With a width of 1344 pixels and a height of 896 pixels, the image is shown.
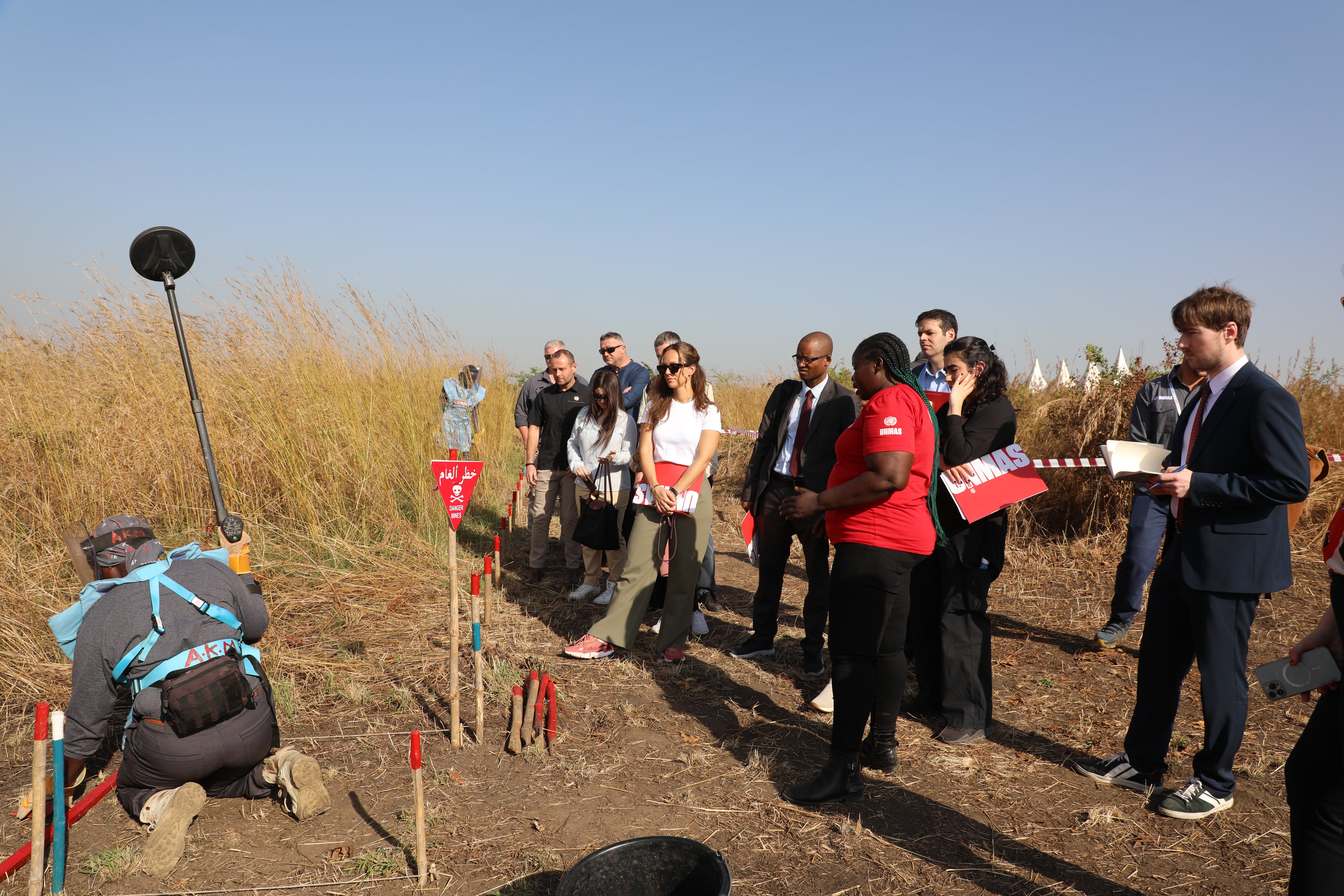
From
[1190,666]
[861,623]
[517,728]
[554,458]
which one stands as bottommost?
[517,728]

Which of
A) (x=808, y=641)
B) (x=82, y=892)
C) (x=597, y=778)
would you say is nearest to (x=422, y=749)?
(x=597, y=778)

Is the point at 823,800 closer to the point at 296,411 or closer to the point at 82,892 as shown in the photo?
the point at 82,892

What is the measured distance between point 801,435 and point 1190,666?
2196 millimetres

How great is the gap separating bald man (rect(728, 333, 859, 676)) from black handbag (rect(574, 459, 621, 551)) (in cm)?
114

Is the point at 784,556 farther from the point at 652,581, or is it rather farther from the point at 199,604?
the point at 199,604

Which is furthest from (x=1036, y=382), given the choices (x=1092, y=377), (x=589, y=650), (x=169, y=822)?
(x=169, y=822)

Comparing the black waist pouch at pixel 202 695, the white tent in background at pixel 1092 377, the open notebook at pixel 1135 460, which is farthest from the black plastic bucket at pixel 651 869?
the white tent in background at pixel 1092 377

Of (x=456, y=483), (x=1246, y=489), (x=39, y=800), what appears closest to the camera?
(x=39, y=800)

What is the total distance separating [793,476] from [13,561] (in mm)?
5218

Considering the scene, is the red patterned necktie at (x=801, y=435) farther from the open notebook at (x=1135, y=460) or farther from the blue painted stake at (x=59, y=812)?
the blue painted stake at (x=59, y=812)

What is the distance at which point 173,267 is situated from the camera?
15.0ft

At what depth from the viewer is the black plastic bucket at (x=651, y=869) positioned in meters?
2.37

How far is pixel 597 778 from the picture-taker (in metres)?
3.61

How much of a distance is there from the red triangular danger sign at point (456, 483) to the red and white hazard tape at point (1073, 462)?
3133 mm
